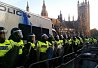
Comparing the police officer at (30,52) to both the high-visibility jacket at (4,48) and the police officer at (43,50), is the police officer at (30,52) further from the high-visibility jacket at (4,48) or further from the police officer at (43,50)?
the high-visibility jacket at (4,48)

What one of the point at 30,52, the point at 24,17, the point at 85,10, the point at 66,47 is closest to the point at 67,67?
the point at 66,47

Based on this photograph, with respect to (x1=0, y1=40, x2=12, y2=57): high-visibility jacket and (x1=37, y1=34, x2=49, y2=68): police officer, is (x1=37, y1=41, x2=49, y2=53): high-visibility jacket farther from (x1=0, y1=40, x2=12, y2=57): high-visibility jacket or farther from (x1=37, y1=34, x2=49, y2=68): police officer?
(x1=0, y1=40, x2=12, y2=57): high-visibility jacket

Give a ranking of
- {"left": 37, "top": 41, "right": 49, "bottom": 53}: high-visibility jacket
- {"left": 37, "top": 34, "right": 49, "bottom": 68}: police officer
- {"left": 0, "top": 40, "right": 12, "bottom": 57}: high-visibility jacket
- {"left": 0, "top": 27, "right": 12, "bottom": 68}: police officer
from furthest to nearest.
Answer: {"left": 37, "top": 41, "right": 49, "bottom": 53}: high-visibility jacket, {"left": 37, "top": 34, "right": 49, "bottom": 68}: police officer, {"left": 0, "top": 40, "right": 12, "bottom": 57}: high-visibility jacket, {"left": 0, "top": 27, "right": 12, "bottom": 68}: police officer

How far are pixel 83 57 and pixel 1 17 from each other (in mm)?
3092

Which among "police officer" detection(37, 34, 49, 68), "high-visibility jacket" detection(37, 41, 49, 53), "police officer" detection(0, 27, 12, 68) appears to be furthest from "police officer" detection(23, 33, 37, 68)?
"police officer" detection(0, 27, 12, 68)

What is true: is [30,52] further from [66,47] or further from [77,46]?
[77,46]

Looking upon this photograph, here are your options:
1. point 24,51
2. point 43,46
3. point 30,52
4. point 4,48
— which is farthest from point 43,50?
point 4,48

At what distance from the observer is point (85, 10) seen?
522ft

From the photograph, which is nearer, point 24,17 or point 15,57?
point 15,57

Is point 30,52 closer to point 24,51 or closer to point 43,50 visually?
point 24,51

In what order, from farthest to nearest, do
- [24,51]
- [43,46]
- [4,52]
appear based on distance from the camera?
[43,46]
[24,51]
[4,52]

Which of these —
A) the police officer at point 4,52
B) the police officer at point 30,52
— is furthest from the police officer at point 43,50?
the police officer at point 4,52

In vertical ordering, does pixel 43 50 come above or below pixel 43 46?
below

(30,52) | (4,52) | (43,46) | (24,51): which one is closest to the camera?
(4,52)
